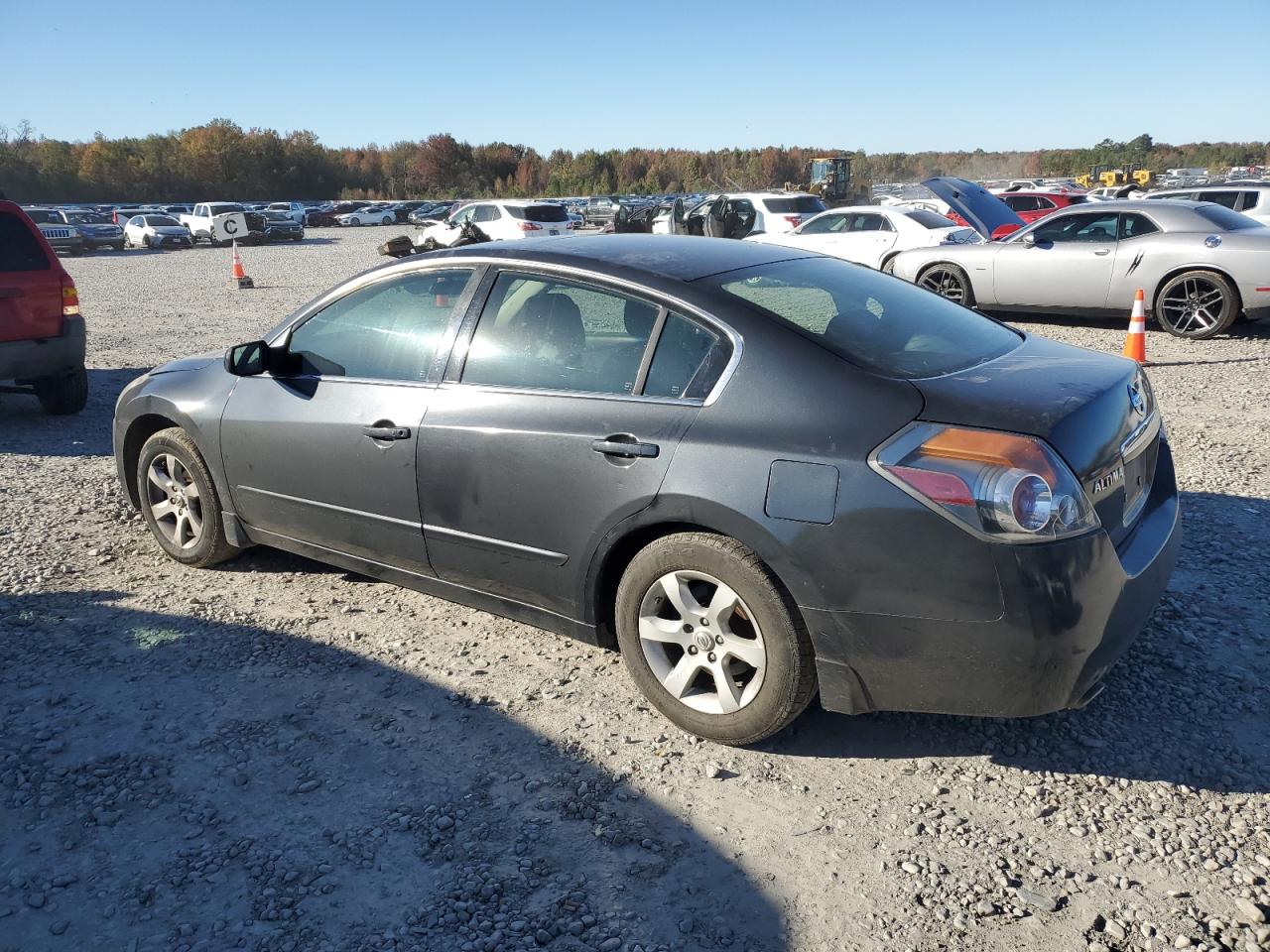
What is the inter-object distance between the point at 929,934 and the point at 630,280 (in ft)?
7.25

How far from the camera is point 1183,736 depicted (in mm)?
3160

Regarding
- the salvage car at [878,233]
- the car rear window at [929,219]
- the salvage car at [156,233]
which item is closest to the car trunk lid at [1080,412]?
the salvage car at [878,233]

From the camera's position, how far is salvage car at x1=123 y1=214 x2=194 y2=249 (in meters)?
38.0

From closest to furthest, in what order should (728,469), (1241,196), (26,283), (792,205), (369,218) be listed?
1. (728,469)
2. (26,283)
3. (1241,196)
4. (792,205)
5. (369,218)

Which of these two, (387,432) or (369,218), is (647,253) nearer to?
(387,432)

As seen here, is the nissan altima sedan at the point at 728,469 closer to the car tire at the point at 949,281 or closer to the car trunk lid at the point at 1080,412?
the car trunk lid at the point at 1080,412

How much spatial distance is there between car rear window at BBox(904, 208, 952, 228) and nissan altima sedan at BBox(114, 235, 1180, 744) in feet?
40.1

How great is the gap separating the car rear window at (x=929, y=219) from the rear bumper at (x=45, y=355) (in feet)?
39.0

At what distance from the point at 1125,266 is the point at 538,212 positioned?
749 inches

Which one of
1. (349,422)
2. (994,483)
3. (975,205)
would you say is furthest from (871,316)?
(975,205)

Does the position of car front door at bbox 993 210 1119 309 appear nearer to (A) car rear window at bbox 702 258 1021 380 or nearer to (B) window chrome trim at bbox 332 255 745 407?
(A) car rear window at bbox 702 258 1021 380

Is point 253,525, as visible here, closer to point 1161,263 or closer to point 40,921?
point 40,921

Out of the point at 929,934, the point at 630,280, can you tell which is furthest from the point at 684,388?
the point at 929,934

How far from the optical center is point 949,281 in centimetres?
1233
